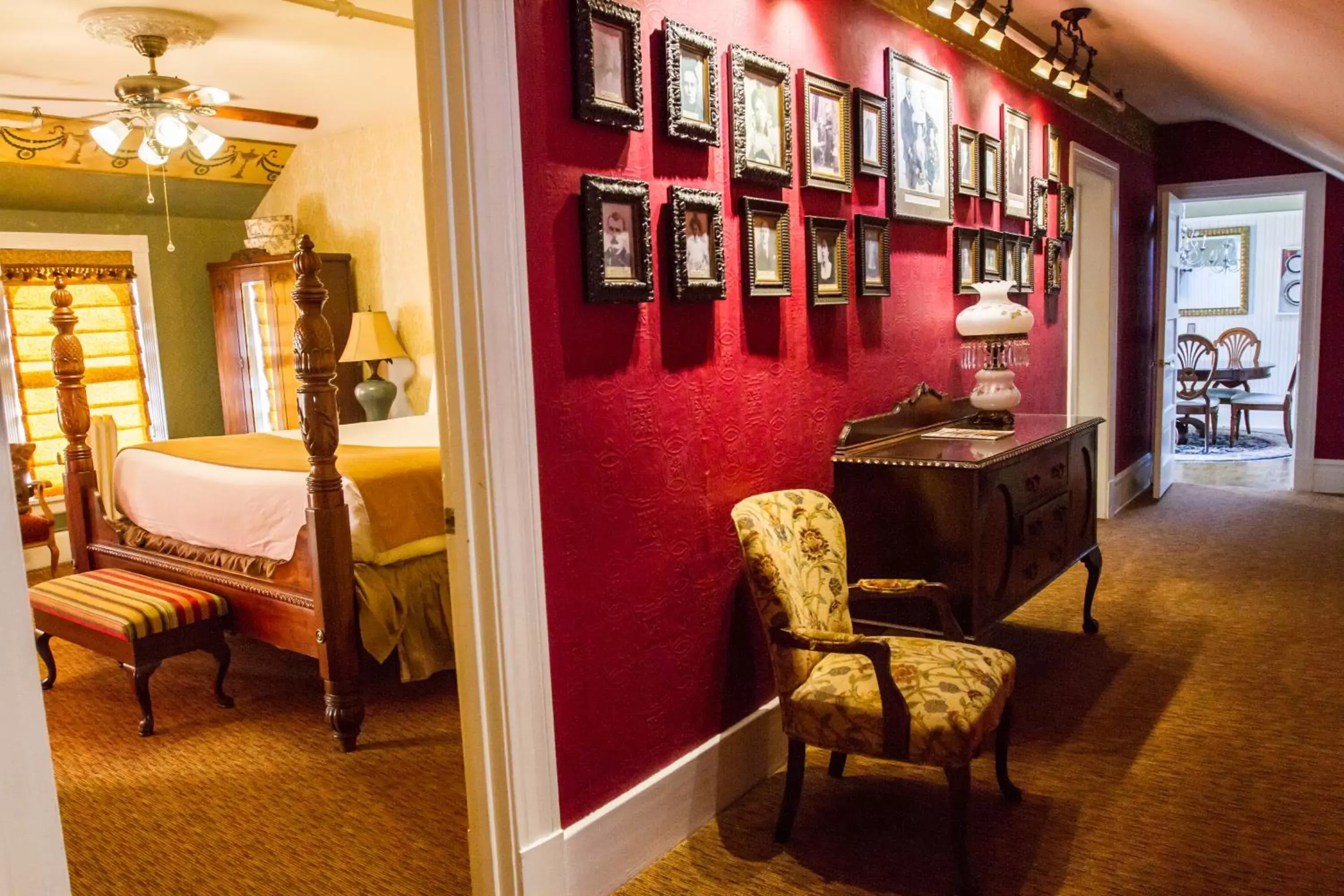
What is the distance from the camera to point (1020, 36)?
3.92 metres

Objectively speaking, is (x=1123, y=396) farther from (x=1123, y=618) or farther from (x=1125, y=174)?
(x=1123, y=618)

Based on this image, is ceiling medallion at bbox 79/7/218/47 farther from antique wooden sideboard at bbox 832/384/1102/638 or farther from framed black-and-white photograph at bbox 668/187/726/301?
antique wooden sideboard at bbox 832/384/1102/638

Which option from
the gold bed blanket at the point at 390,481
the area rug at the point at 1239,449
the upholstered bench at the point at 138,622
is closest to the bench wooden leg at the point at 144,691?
the upholstered bench at the point at 138,622

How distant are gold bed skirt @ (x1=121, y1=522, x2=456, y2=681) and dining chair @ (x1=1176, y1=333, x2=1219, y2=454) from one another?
6877 mm

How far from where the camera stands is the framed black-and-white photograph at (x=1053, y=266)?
16.0 feet

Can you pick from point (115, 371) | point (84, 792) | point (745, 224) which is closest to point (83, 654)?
point (84, 792)

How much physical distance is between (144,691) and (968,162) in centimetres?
356

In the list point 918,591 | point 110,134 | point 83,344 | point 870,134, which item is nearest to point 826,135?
point 870,134

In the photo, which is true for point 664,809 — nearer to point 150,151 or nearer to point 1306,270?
point 150,151

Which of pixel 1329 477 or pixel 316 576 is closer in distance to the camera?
pixel 316 576

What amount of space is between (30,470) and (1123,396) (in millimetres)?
6480

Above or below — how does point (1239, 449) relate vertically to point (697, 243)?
below

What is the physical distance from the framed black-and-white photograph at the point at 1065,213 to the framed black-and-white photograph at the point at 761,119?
273cm

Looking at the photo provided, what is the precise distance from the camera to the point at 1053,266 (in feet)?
16.1
